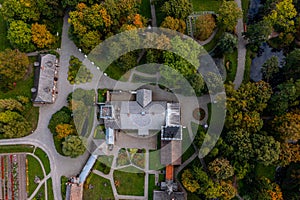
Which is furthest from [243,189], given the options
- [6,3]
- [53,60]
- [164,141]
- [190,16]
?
[6,3]

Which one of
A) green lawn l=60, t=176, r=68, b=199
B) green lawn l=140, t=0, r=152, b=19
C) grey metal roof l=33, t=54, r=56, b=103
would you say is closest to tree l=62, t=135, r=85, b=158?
green lawn l=60, t=176, r=68, b=199

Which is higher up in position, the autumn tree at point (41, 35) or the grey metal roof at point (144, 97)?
the autumn tree at point (41, 35)

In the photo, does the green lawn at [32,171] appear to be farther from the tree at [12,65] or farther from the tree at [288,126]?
the tree at [288,126]

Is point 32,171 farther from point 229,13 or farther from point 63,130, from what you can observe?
point 229,13

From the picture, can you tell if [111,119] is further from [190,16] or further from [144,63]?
[190,16]

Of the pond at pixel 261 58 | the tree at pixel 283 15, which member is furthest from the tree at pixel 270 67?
the tree at pixel 283 15

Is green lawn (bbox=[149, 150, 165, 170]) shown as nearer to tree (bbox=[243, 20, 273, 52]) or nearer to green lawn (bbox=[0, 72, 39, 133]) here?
green lawn (bbox=[0, 72, 39, 133])

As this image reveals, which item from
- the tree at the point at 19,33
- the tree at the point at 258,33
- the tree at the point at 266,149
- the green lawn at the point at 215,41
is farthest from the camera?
the green lawn at the point at 215,41
